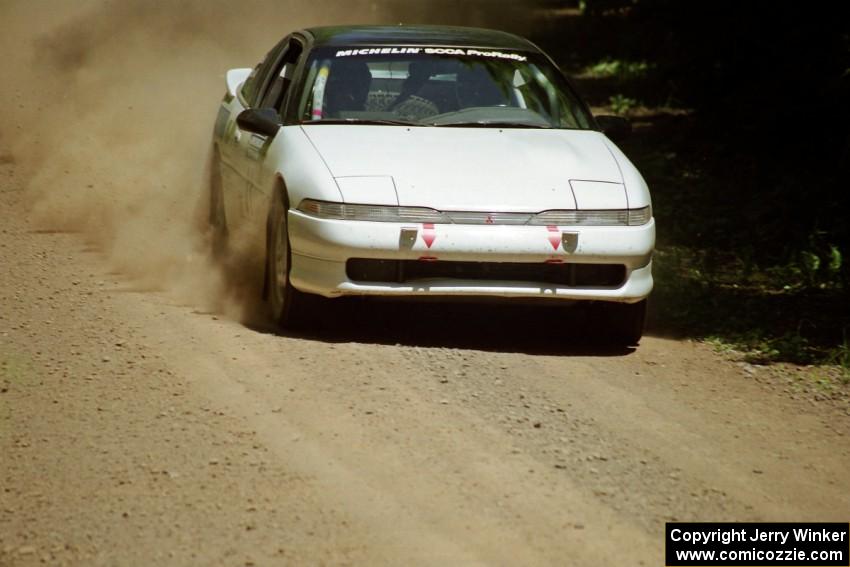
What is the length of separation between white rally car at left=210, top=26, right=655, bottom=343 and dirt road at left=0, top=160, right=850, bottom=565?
39cm

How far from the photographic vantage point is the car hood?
738 centimetres

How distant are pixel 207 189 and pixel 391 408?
15.5ft

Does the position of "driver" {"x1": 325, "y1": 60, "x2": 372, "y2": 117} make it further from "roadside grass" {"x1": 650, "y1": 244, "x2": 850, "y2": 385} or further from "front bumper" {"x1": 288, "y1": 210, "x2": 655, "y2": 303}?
"roadside grass" {"x1": 650, "y1": 244, "x2": 850, "y2": 385}

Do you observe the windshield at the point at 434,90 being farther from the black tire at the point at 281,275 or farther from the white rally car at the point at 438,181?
the black tire at the point at 281,275

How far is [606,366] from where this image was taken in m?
7.59

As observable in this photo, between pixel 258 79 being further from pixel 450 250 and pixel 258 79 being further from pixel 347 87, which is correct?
pixel 450 250

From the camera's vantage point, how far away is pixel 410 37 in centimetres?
895

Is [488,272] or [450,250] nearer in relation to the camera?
[450,250]

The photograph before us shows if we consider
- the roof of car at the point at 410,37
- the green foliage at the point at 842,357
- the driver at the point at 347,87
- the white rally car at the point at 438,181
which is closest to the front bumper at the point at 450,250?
the white rally car at the point at 438,181

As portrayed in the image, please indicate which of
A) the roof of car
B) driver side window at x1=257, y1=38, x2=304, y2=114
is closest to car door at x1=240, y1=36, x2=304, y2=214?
driver side window at x1=257, y1=38, x2=304, y2=114

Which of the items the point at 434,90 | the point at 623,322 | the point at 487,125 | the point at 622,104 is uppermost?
the point at 434,90

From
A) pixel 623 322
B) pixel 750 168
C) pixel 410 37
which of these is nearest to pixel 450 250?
pixel 623 322

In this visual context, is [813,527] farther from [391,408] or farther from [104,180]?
[104,180]

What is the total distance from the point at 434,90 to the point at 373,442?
3.33 m
